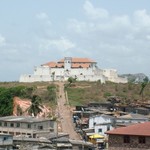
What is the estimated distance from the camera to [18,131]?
62656 millimetres

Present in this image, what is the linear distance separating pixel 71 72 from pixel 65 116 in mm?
47141

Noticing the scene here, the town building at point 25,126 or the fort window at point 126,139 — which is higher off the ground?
the town building at point 25,126

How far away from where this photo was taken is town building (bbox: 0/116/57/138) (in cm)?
6100

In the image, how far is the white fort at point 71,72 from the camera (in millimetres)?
123188

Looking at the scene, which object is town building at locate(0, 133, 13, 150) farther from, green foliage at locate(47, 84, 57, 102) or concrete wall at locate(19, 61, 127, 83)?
concrete wall at locate(19, 61, 127, 83)

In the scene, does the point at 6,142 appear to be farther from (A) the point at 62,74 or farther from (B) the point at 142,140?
(A) the point at 62,74

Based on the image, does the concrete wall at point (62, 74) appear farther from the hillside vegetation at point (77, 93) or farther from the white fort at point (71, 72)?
the hillside vegetation at point (77, 93)

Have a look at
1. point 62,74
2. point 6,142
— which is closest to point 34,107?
point 6,142

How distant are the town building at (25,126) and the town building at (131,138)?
79.7ft

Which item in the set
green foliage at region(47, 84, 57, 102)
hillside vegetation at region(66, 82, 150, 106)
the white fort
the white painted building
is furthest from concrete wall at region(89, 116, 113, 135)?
the white fort

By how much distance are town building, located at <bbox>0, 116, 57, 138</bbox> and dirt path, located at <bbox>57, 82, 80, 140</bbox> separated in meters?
3.71

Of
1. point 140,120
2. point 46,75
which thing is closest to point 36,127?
point 140,120

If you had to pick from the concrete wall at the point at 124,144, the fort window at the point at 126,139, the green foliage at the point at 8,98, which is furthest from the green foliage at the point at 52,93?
the fort window at the point at 126,139

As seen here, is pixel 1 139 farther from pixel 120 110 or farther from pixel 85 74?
pixel 85 74
